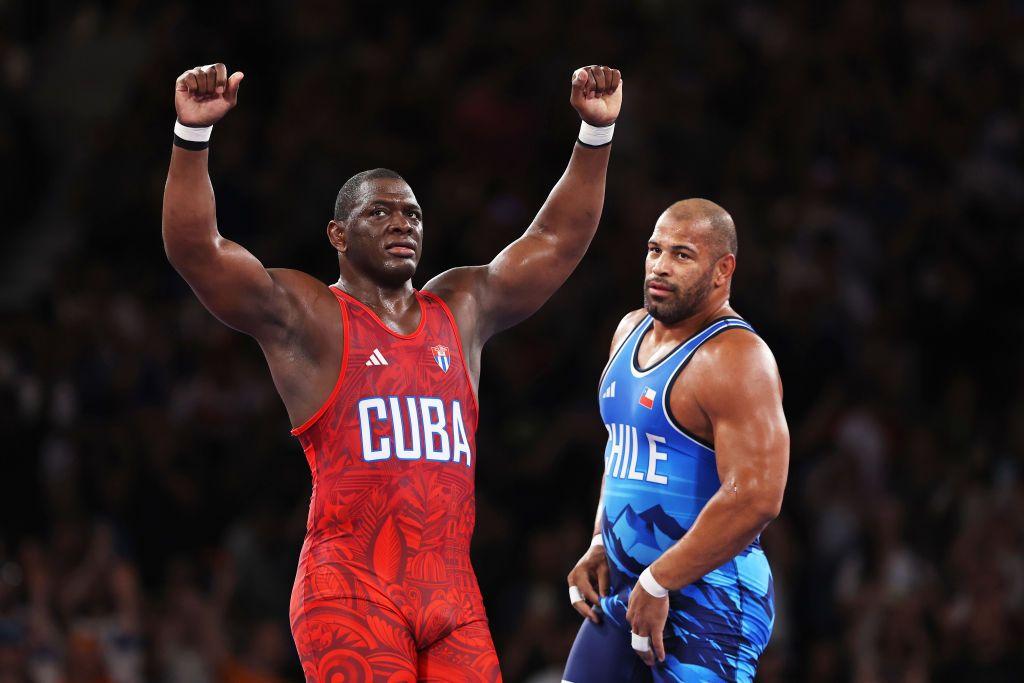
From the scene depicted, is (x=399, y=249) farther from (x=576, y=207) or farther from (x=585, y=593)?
(x=585, y=593)

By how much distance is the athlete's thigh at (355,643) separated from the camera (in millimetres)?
4457

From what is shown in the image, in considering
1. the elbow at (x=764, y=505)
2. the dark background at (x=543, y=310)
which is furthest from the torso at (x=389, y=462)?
the dark background at (x=543, y=310)

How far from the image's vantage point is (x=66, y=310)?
416 inches

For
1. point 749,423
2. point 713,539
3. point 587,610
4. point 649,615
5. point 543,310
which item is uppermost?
point 749,423

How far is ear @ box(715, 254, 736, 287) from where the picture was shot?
16.6 feet

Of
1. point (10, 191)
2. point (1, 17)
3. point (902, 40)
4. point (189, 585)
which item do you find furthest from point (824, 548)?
point (1, 17)

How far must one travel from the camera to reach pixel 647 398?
196 inches

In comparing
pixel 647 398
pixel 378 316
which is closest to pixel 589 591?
pixel 647 398

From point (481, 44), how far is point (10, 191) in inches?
163

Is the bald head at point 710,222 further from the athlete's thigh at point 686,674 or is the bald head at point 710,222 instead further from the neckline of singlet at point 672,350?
the athlete's thigh at point 686,674

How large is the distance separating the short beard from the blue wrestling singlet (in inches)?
3.9

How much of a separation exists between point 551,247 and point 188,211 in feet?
4.55

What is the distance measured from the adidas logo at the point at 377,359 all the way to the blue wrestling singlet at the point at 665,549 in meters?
0.86

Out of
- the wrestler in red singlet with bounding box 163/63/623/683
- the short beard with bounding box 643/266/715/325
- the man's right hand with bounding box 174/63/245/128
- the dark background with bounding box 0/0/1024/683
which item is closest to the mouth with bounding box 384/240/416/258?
the wrestler in red singlet with bounding box 163/63/623/683
